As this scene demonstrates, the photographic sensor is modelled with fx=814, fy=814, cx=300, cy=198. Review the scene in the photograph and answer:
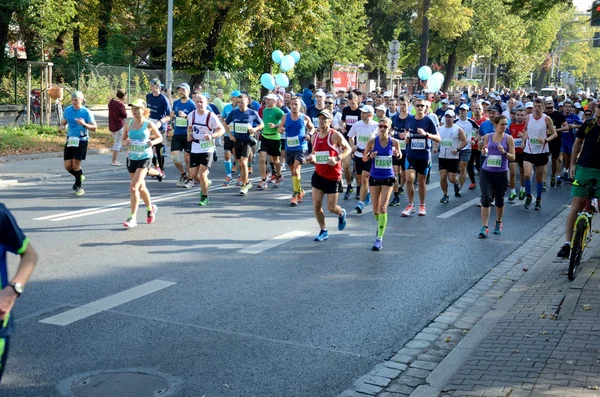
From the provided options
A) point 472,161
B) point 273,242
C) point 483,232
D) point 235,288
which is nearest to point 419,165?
point 483,232

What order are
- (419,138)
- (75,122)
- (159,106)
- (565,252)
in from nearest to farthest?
(565,252), (419,138), (75,122), (159,106)

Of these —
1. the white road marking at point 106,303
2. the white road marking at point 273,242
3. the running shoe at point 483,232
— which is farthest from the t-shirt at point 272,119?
the white road marking at point 106,303

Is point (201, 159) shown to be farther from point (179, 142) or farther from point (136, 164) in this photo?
point (179, 142)

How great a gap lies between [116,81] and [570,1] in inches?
707

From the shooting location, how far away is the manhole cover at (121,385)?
5367mm

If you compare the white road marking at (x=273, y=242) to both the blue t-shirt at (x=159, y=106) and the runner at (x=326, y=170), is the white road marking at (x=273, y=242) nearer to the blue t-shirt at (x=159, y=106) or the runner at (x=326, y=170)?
the runner at (x=326, y=170)

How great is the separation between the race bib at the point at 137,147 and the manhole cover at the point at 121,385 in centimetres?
631

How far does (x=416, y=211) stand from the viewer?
14219 mm

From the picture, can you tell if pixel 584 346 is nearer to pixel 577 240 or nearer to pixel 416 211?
pixel 577 240

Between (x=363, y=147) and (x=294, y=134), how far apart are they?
4.92 ft

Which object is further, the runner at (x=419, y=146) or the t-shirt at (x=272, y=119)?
the t-shirt at (x=272, y=119)

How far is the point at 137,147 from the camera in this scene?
38.4ft

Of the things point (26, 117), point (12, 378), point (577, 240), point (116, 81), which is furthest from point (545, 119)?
point (116, 81)

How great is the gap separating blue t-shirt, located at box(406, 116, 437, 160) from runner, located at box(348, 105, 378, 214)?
65cm
